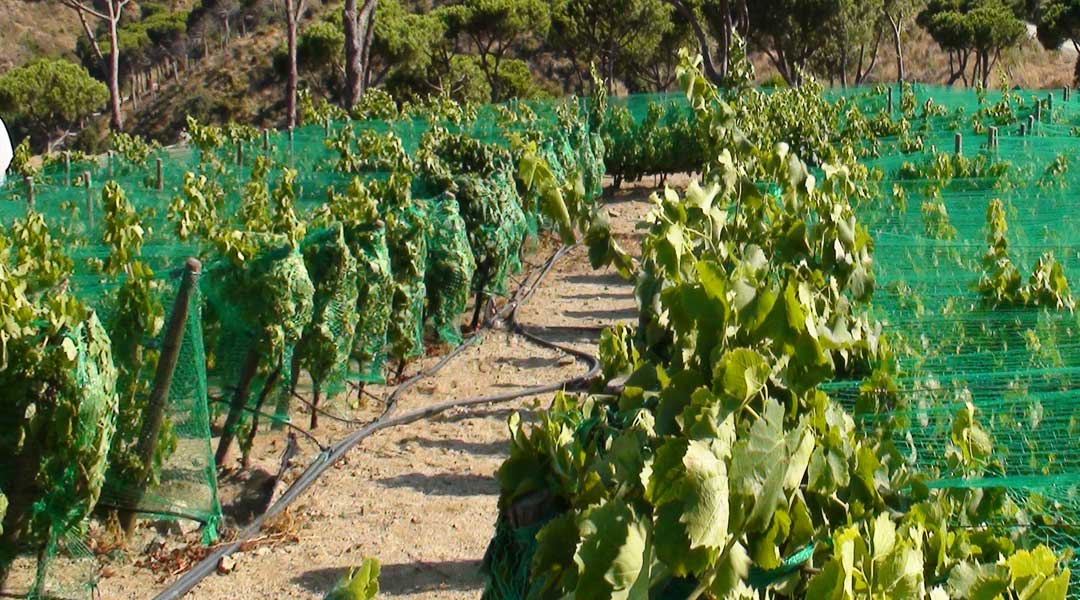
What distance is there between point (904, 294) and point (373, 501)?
3076 millimetres

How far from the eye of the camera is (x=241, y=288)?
6.27 metres

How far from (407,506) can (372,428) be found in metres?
1.08

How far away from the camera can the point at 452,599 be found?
217 inches

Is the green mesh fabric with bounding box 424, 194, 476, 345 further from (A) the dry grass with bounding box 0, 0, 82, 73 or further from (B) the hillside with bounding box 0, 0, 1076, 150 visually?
Answer: (A) the dry grass with bounding box 0, 0, 82, 73

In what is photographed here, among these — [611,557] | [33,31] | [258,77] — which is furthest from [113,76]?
[33,31]

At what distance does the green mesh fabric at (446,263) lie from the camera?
8844mm

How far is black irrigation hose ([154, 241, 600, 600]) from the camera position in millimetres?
5523

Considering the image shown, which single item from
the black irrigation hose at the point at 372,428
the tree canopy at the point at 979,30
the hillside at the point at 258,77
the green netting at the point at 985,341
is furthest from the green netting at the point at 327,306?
the hillside at the point at 258,77

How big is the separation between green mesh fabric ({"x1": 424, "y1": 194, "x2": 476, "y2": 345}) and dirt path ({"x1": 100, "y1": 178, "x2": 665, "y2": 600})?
42 centimetres

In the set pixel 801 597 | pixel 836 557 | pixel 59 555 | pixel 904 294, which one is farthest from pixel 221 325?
pixel 836 557

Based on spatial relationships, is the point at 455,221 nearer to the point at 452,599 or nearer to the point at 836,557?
the point at 452,599

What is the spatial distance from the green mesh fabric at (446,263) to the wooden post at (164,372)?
3385mm

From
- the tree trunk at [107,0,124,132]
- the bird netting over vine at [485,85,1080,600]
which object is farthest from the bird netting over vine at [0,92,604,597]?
the tree trunk at [107,0,124,132]

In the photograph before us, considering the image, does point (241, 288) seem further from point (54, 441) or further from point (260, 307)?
point (54, 441)
